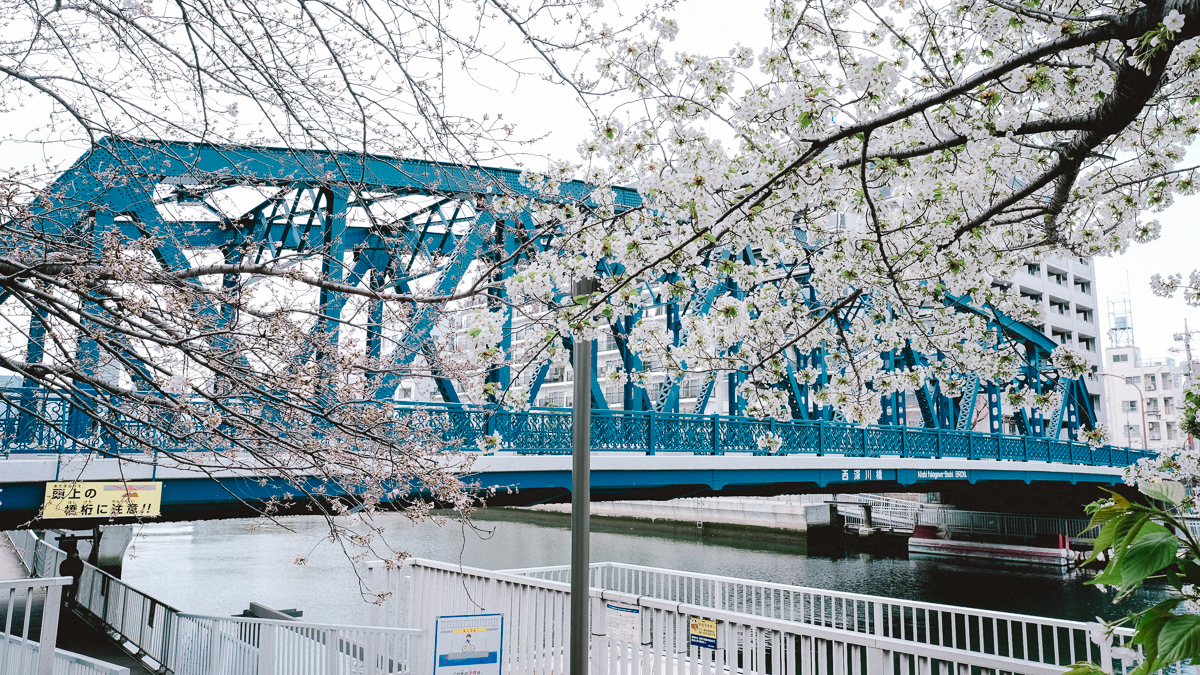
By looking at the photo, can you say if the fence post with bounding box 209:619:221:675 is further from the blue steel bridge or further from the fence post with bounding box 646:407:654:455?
the fence post with bounding box 646:407:654:455

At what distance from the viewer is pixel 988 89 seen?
489cm

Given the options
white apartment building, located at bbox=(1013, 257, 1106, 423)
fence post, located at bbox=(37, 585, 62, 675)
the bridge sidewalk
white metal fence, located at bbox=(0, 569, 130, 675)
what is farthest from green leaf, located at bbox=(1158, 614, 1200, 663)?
white apartment building, located at bbox=(1013, 257, 1106, 423)

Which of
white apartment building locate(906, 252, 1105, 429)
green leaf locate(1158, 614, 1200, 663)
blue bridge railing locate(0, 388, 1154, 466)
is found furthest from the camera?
white apartment building locate(906, 252, 1105, 429)

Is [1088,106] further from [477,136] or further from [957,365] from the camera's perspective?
[477,136]

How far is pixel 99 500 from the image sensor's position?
29.4 feet

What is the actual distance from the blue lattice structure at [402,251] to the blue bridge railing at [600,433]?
0.10ft

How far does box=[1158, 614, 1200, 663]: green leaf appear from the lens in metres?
1.79

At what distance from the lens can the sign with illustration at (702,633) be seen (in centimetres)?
674

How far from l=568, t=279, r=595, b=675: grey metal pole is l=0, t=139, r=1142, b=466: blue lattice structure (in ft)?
2.27

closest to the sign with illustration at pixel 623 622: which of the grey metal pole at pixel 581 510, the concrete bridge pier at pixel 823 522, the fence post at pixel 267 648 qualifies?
the grey metal pole at pixel 581 510

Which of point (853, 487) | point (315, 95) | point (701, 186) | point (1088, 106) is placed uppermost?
point (1088, 106)

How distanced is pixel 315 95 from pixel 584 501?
2902 mm

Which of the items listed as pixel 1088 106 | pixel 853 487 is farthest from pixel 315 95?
pixel 853 487

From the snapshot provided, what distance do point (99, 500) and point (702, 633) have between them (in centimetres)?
678
